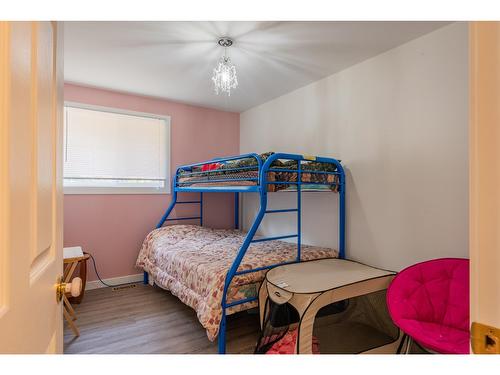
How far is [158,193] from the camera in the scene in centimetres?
381

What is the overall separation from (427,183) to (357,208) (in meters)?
0.65

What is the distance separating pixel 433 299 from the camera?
183 centimetres

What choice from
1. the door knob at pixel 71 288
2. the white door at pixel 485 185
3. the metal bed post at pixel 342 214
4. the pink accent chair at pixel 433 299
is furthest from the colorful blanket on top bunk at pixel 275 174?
the white door at pixel 485 185

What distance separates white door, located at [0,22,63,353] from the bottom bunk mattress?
1372 millimetres

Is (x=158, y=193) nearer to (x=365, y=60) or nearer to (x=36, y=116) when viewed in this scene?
(x=365, y=60)

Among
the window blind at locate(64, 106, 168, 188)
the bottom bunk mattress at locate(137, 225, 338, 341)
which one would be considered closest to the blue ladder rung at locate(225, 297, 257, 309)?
the bottom bunk mattress at locate(137, 225, 338, 341)

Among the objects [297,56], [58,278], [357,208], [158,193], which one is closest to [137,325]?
[158,193]

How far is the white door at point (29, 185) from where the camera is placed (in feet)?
1.43

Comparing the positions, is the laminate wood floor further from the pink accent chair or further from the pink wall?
the pink accent chair

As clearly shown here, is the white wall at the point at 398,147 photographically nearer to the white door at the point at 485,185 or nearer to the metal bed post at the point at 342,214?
the metal bed post at the point at 342,214

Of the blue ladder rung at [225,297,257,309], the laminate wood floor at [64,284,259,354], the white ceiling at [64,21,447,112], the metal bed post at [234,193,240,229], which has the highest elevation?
the white ceiling at [64,21,447,112]

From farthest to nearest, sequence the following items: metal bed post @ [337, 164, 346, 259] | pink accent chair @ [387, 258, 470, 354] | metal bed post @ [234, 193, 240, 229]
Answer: metal bed post @ [234, 193, 240, 229] < metal bed post @ [337, 164, 346, 259] < pink accent chair @ [387, 258, 470, 354]

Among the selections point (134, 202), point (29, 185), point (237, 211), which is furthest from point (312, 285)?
point (134, 202)

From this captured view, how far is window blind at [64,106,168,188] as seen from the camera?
3299 millimetres
